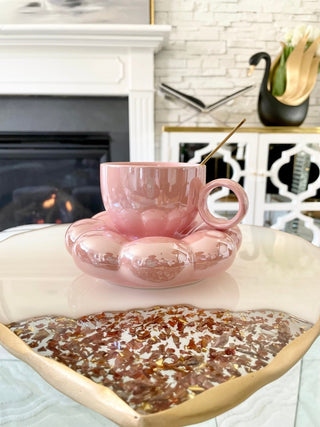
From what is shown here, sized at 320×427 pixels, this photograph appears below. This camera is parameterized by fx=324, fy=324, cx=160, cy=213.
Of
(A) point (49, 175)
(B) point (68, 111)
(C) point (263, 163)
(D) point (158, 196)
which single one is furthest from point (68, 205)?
(D) point (158, 196)

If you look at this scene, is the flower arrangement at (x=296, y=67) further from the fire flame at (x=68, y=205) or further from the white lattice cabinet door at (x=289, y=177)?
the fire flame at (x=68, y=205)

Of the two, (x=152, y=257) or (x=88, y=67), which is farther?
(x=88, y=67)

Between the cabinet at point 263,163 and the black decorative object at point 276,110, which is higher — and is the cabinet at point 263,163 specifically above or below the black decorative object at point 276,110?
below

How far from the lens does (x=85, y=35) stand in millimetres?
1425

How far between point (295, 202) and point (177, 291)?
1.27 m

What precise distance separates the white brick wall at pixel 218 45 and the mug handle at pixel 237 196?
1.30 meters

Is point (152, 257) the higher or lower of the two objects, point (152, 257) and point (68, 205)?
the higher

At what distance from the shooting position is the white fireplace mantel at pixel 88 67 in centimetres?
144

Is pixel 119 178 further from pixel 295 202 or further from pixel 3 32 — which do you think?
pixel 3 32

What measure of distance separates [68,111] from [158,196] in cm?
135

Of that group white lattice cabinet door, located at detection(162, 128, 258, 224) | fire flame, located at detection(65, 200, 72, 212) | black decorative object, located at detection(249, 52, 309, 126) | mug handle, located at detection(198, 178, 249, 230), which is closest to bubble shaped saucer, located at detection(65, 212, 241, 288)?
mug handle, located at detection(198, 178, 249, 230)

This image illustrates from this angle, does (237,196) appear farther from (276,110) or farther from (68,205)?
(68,205)

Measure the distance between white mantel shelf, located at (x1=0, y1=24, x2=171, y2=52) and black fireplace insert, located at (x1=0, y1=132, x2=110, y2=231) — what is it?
1.32 feet

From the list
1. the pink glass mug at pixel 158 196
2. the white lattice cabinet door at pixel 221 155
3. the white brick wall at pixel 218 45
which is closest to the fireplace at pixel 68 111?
the white brick wall at pixel 218 45
